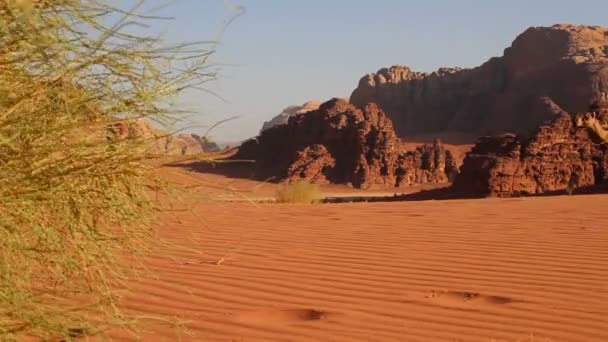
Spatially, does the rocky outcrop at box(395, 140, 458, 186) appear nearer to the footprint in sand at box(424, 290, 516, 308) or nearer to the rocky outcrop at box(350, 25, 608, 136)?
the rocky outcrop at box(350, 25, 608, 136)

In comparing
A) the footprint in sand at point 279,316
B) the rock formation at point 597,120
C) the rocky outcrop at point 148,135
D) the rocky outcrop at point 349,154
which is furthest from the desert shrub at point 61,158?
the rocky outcrop at point 349,154

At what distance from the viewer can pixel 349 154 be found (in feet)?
108

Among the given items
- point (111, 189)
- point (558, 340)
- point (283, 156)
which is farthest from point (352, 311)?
point (283, 156)

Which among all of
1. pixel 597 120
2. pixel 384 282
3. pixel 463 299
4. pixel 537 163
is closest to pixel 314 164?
pixel 597 120

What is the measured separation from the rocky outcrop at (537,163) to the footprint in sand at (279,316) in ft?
46.2

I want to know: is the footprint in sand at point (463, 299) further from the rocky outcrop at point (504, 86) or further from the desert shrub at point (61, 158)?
the rocky outcrop at point (504, 86)

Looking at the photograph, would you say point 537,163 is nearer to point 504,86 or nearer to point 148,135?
point 148,135

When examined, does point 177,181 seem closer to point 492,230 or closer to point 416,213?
point 492,230

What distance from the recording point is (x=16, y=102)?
2957 millimetres

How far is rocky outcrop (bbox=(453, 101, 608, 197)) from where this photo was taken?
19.0 meters

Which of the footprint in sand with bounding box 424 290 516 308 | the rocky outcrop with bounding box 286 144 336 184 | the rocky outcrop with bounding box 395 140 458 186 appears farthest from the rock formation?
the footprint in sand with bounding box 424 290 516 308

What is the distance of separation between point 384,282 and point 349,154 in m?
26.9

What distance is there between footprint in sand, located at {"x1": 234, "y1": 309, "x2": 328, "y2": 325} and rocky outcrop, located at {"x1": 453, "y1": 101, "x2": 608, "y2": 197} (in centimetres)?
1408

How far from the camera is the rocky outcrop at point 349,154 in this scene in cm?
3177
